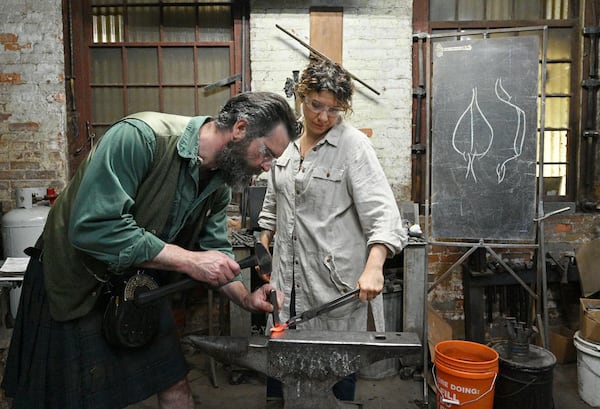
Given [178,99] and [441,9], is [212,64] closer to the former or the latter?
[178,99]

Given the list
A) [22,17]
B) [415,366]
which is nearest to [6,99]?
[22,17]

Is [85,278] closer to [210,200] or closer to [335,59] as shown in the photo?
[210,200]

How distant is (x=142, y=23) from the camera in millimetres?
3820

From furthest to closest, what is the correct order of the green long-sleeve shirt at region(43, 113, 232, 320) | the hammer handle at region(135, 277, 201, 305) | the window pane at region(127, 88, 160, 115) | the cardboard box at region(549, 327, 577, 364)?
the window pane at region(127, 88, 160, 115) < the cardboard box at region(549, 327, 577, 364) < the hammer handle at region(135, 277, 201, 305) < the green long-sleeve shirt at region(43, 113, 232, 320)

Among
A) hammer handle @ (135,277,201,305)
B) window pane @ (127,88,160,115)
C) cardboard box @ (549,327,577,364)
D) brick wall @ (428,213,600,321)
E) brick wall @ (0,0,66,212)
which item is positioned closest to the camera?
hammer handle @ (135,277,201,305)

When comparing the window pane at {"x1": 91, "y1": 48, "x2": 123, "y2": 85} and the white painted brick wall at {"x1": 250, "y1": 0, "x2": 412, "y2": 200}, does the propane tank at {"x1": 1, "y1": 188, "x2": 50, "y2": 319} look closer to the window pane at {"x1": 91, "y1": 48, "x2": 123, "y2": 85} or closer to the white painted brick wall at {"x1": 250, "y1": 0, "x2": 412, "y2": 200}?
the window pane at {"x1": 91, "y1": 48, "x2": 123, "y2": 85}

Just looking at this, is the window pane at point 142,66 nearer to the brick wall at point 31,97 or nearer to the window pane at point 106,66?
the window pane at point 106,66

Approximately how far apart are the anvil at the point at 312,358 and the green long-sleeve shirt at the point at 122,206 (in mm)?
437

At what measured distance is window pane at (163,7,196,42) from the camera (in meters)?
3.82

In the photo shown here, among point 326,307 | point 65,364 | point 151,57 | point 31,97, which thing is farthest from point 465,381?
point 31,97

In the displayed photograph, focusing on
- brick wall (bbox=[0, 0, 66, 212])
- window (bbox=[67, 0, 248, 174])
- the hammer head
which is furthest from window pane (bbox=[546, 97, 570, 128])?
brick wall (bbox=[0, 0, 66, 212])

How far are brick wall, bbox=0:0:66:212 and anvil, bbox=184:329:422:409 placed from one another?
2885mm

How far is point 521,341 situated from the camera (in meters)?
2.71

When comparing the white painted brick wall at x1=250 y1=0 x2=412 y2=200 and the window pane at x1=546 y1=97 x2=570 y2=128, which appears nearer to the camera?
the white painted brick wall at x1=250 y1=0 x2=412 y2=200
